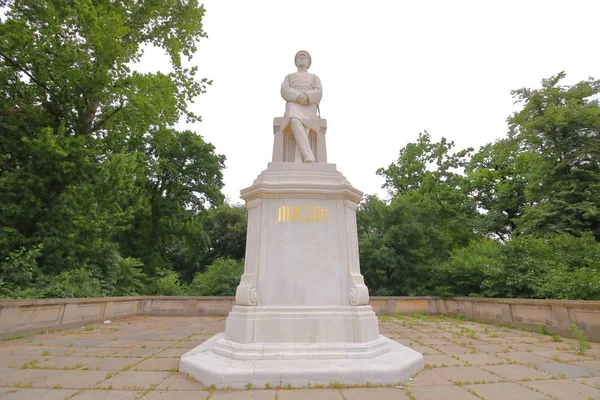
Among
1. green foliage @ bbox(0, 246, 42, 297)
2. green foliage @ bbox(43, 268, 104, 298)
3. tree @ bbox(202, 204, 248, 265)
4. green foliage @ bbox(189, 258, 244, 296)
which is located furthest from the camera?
tree @ bbox(202, 204, 248, 265)

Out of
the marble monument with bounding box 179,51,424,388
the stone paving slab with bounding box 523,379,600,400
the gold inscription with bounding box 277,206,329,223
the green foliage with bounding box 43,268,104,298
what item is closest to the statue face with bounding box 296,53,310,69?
the marble monument with bounding box 179,51,424,388

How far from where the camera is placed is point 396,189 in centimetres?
2950

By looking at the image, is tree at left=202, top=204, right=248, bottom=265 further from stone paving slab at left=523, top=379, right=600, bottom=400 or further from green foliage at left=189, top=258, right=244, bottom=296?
stone paving slab at left=523, top=379, right=600, bottom=400

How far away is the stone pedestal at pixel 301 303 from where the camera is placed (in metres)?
3.93

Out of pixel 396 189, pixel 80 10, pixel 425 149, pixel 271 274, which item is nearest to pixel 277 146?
pixel 271 274

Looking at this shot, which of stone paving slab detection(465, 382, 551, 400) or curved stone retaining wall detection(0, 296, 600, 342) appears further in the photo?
curved stone retaining wall detection(0, 296, 600, 342)

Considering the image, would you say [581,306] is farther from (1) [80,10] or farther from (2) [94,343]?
(1) [80,10]

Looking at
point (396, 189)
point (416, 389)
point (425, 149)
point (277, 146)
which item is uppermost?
point (425, 149)

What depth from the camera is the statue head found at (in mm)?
6895

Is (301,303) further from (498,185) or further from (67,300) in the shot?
(498,185)

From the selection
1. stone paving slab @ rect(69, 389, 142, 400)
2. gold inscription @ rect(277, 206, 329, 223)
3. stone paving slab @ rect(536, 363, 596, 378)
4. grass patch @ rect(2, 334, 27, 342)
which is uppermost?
gold inscription @ rect(277, 206, 329, 223)

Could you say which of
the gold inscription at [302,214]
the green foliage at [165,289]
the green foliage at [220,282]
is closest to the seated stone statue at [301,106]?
the gold inscription at [302,214]

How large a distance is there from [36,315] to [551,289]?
12719 mm

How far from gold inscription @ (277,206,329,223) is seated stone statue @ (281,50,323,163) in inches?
45.9
